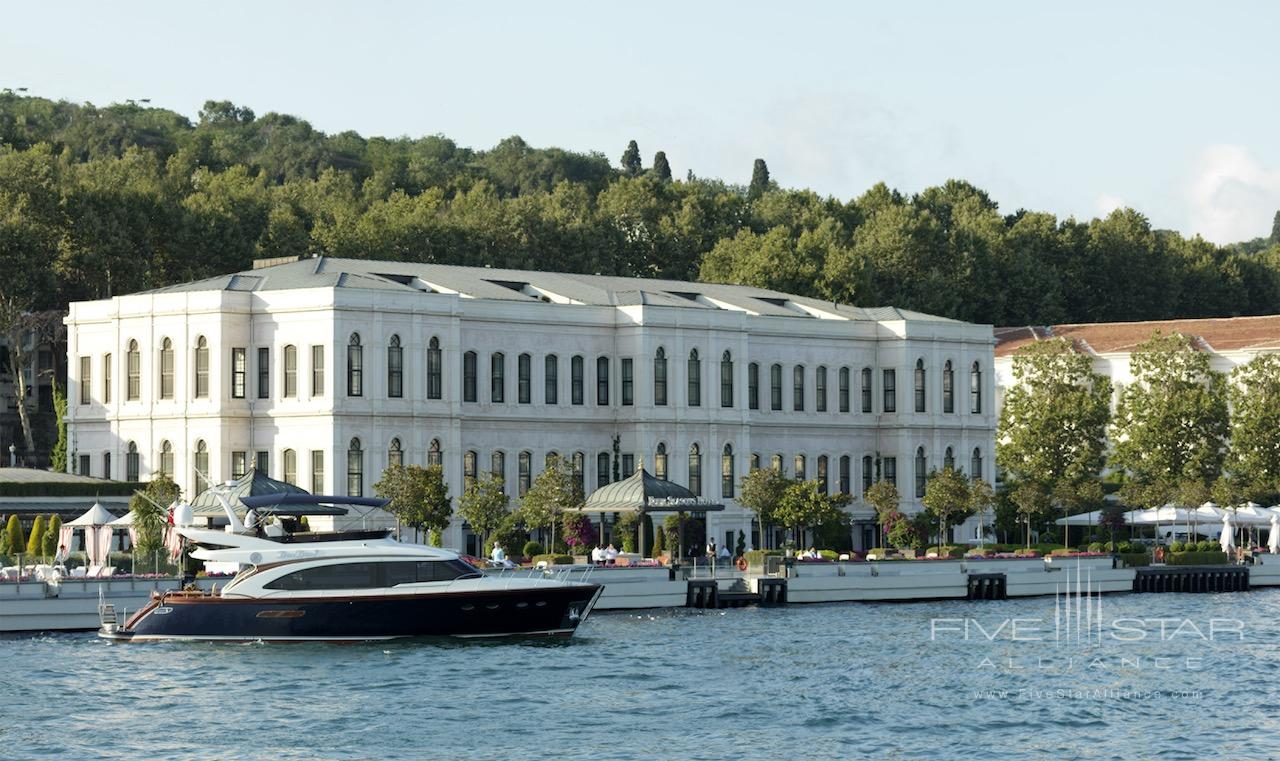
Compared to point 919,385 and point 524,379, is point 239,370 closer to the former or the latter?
point 524,379

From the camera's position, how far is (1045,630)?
277 ft

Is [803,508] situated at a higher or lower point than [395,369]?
lower

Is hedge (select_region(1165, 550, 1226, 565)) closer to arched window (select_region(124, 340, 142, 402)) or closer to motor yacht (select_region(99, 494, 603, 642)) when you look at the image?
motor yacht (select_region(99, 494, 603, 642))

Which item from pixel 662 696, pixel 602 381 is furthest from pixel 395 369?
pixel 662 696

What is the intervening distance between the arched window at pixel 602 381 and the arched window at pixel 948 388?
19.0 meters

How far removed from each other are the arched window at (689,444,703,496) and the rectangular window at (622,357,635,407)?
3.50 meters

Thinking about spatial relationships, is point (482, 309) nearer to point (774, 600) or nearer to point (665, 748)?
point (774, 600)

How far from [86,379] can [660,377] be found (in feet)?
81.4

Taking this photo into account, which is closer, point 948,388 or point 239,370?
point 239,370

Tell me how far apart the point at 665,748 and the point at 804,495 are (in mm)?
54581

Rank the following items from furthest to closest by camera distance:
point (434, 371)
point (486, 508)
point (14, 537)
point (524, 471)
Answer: point (524, 471)
point (434, 371)
point (486, 508)
point (14, 537)

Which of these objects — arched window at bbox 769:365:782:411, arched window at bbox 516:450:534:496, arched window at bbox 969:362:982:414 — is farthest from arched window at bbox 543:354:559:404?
arched window at bbox 969:362:982:414

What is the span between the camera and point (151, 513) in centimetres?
9381

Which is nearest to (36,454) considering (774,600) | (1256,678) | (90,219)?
(90,219)
